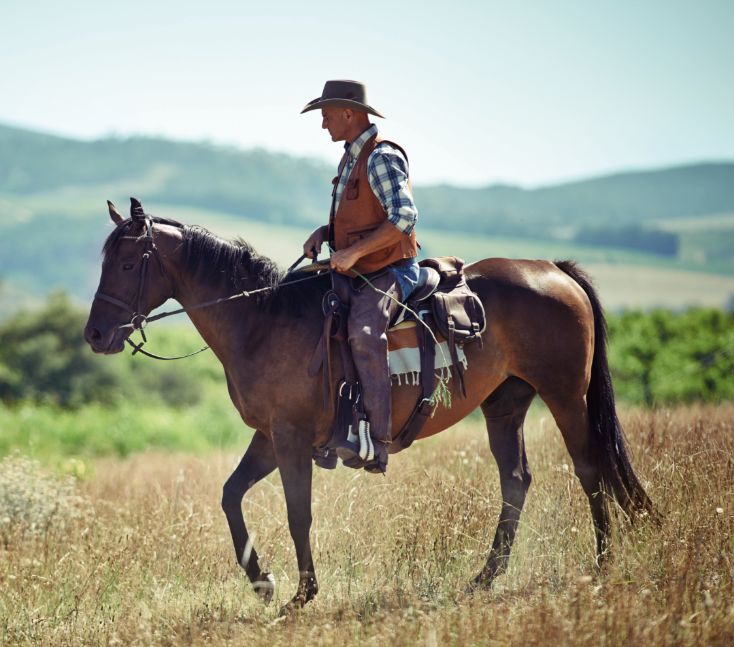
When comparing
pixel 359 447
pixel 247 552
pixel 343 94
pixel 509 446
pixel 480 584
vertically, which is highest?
pixel 343 94

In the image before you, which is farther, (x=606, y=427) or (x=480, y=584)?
(x=606, y=427)

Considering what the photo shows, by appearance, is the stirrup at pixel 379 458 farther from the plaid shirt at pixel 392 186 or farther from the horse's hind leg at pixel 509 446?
the plaid shirt at pixel 392 186

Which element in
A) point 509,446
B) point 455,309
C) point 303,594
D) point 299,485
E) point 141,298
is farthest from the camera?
point 509,446

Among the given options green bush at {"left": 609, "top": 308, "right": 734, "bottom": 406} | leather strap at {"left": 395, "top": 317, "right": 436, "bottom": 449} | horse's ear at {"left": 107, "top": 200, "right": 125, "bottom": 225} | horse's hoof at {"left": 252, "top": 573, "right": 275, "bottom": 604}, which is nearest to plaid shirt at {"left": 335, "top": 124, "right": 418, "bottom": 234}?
leather strap at {"left": 395, "top": 317, "right": 436, "bottom": 449}

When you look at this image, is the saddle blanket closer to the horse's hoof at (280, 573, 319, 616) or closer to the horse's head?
the horse's hoof at (280, 573, 319, 616)

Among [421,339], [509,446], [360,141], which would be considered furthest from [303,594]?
[360,141]

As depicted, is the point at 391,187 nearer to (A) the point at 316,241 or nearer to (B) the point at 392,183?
(B) the point at 392,183

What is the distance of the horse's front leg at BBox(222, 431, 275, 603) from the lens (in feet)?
20.8

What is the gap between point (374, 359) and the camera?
19.9 ft

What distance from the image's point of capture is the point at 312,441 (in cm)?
621

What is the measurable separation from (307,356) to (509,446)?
6.79ft

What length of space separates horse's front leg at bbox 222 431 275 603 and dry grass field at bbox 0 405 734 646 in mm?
183

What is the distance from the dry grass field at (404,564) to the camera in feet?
16.0

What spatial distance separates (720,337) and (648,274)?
156693 mm
